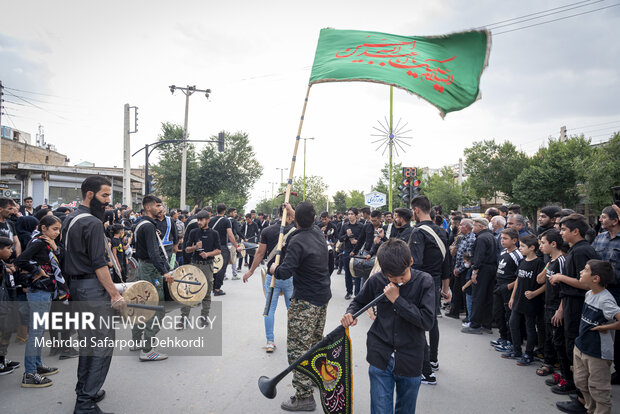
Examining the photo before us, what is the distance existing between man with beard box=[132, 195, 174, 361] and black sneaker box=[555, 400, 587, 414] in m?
4.80

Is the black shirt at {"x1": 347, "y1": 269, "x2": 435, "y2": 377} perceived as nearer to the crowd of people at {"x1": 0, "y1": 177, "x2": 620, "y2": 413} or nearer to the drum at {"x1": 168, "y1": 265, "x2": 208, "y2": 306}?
the crowd of people at {"x1": 0, "y1": 177, "x2": 620, "y2": 413}

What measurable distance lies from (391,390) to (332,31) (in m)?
5.03

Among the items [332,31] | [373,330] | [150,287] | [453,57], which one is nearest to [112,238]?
[150,287]

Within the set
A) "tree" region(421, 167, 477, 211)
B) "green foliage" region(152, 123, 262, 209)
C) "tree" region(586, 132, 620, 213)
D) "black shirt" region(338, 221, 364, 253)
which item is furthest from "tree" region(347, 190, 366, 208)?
"black shirt" region(338, 221, 364, 253)

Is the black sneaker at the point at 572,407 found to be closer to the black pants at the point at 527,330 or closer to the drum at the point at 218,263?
the black pants at the point at 527,330

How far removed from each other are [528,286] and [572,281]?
1.22 m

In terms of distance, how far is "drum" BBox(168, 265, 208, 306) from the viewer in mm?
5828

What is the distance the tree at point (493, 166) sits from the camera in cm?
4383

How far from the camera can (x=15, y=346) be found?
561 centimetres

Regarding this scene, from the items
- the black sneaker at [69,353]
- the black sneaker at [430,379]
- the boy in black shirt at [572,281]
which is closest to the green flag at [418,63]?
the boy in black shirt at [572,281]

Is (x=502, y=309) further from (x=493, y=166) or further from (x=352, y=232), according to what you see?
(x=493, y=166)

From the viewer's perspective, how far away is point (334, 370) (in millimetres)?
3029

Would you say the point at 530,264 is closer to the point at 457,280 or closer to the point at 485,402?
the point at 485,402

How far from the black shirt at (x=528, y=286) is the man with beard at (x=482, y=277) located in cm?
137
